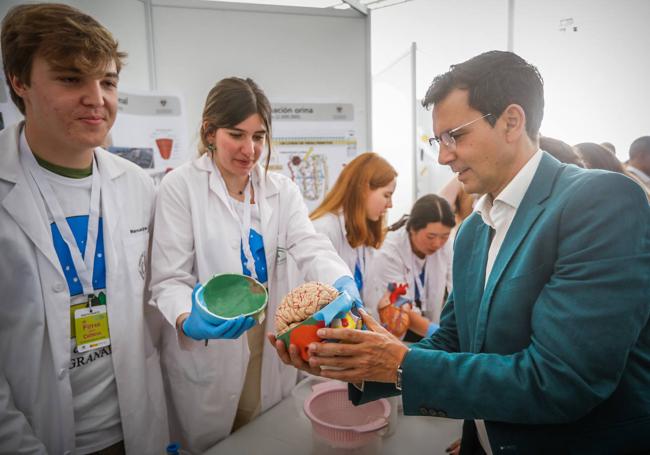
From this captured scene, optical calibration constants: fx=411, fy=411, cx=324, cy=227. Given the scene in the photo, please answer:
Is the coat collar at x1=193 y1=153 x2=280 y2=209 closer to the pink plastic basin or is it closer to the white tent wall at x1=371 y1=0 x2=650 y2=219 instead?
the pink plastic basin

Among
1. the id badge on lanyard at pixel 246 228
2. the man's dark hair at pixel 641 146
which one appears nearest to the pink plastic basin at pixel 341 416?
the id badge on lanyard at pixel 246 228

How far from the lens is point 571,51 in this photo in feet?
12.9

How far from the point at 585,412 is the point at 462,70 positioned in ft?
2.96

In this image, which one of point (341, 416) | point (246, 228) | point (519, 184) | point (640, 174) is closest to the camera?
point (519, 184)

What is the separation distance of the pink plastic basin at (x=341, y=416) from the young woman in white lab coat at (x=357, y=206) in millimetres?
1274

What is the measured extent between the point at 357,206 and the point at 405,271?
1.99 ft

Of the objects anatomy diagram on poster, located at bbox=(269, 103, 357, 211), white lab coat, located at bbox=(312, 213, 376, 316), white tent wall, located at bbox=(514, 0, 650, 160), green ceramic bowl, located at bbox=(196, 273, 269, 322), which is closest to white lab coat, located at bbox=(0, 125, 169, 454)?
green ceramic bowl, located at bbox=(196, 273, 269, 322)

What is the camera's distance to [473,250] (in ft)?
4.03

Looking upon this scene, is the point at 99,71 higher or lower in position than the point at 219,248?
higher

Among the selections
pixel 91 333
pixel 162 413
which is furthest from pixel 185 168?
pixel 162 413

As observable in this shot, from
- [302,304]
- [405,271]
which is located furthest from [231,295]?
[405,271]

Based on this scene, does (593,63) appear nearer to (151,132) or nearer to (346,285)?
(346,285)

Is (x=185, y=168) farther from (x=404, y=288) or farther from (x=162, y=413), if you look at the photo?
(x=404, y=288)

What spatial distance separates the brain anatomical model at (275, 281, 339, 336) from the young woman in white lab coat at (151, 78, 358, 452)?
40cm
